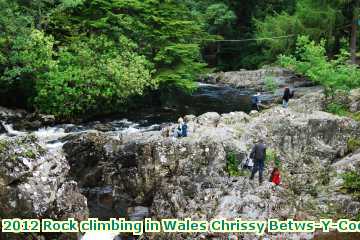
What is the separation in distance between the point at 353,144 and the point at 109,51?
16747 mm

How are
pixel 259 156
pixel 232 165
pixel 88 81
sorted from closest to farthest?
pixel 259 156
pixel 232 165
pixel 88 81

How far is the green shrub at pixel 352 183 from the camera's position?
18.2 m

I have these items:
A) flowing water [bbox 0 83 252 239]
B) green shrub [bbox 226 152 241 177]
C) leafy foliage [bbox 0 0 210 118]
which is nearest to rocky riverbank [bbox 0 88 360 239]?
green shrub [bbox 226 152 241 177]

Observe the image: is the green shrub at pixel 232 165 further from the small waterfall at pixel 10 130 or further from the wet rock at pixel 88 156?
the small waterfall at pixel 10 130

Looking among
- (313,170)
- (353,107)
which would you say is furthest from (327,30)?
(313,170)

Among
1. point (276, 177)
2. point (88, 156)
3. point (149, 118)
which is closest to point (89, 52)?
point (149, 118)

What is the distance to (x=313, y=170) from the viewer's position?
68.3 feet

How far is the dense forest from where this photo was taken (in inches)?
1095

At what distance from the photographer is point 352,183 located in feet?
60.4

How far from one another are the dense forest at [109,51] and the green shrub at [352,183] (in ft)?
26.3

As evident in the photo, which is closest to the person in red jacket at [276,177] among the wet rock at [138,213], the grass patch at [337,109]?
the wet rock at [138,213]

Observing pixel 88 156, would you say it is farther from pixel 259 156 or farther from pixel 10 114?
pixel 10 114

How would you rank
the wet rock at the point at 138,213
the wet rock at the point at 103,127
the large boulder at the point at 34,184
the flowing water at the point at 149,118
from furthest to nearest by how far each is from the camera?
the wet rock at the point at 103,127, the flowing water at the point at 149,118, the wet rock at the point at 138,213, the large boulder at the point at 34,184

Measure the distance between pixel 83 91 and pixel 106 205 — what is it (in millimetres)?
10439
